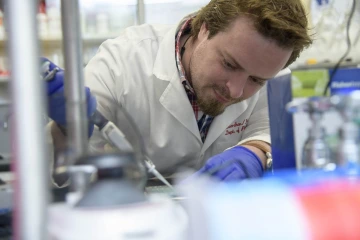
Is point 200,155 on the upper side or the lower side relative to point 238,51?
lower

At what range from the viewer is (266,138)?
4.88ft

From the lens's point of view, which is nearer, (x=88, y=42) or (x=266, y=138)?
(x=266, y=138)

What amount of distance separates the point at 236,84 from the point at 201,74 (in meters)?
0.15

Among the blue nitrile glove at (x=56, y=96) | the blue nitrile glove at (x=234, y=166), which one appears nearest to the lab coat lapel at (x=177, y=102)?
the blue nitrile glove at (x=234, y=166)

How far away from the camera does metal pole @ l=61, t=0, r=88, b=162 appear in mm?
566

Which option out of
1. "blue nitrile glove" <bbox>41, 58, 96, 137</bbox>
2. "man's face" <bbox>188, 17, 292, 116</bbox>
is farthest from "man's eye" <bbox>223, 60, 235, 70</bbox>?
"blue nitrile glove" <bbox>41, 58, 96, 137</bbox>

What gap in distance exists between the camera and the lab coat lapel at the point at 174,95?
154 centimetres

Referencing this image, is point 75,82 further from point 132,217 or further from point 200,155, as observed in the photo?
point 200,155

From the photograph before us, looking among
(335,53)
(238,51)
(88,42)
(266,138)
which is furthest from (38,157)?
(88,42)

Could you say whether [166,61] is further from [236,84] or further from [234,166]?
[234,166]

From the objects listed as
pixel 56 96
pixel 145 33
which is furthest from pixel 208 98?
pixel 56 96

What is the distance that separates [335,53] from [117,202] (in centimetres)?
177

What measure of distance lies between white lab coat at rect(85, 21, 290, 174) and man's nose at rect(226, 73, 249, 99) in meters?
0.18

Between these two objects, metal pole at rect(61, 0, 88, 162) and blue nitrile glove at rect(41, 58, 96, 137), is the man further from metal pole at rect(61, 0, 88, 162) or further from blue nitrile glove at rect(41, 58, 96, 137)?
metal pole at rect(61, 0, 88, 162)
